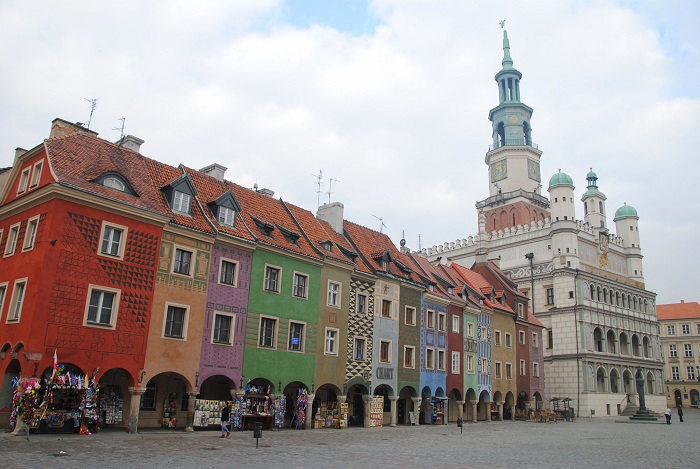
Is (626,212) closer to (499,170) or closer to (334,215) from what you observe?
(499,170)

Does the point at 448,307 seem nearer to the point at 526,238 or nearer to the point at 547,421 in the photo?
the point at 547,421

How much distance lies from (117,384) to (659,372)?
67.3 m

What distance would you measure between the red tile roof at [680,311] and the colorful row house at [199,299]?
240 feet

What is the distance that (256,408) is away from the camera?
29.6 meters

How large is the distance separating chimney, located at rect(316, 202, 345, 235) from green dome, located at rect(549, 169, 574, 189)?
3544 centimetres

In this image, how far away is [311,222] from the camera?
37.8 m

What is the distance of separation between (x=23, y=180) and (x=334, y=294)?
1680 cm

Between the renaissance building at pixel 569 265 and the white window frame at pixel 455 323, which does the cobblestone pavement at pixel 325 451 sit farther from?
the renaissance building at pixel 569 265

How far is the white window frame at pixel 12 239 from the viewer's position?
25.2m

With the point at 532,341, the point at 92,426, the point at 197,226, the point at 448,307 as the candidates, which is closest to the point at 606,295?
A: the point at 532,341

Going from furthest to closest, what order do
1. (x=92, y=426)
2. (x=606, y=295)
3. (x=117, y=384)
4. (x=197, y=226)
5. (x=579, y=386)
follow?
(x=606, y=295)
(x=579, y=386)
(x=197, y=226)
(x=117, y=384)
(x=92, y=426)

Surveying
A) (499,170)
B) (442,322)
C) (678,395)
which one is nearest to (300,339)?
(442,322)

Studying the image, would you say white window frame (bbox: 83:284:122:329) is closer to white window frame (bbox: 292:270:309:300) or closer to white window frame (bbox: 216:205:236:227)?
white window frame (bbox: 216:205:236:227)

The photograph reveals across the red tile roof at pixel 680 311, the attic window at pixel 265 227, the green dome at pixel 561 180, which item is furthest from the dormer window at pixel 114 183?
the red tile roof at pixel 680 311
